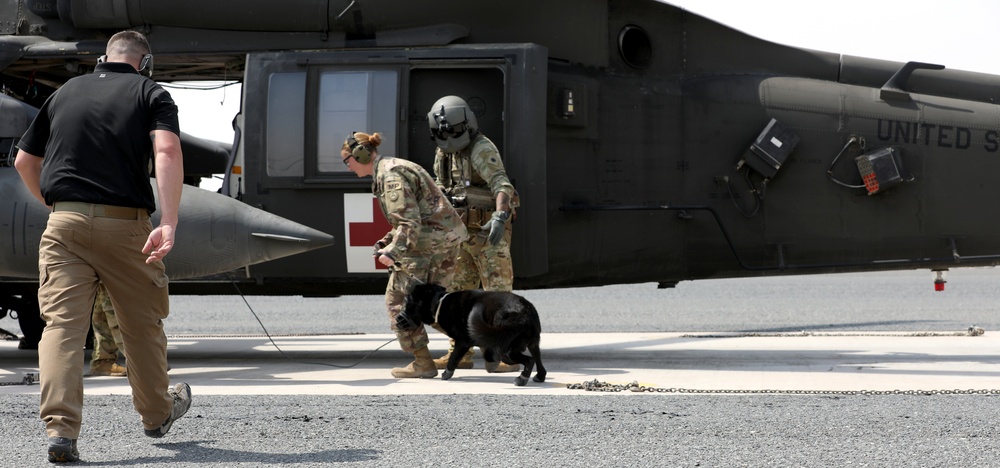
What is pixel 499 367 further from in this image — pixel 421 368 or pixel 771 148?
pixel 771 148

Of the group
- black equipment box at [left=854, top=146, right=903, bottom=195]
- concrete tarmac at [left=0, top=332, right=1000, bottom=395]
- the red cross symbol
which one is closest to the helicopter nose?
the red cross symbol

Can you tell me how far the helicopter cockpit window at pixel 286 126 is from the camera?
838cm

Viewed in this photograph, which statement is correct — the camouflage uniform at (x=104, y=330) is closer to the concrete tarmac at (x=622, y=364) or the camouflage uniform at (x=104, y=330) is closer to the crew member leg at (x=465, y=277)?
the concrete tarmac at (x=622, y=364)

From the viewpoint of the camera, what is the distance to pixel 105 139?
480cm

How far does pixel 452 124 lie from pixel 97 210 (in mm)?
3326

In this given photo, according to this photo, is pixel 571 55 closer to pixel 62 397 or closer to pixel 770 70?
pixel 770 70

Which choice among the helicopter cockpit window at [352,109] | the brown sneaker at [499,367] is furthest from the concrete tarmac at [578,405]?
the helicopter cockpit window at [352,109]

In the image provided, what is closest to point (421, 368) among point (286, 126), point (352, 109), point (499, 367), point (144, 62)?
point (499, 367)

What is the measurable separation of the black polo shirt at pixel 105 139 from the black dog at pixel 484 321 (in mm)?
2610

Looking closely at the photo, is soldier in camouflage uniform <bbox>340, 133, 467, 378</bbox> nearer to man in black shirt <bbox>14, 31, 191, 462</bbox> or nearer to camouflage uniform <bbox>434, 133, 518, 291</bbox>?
camouflage uniform <bbox>434, 133, 518, 291</bbox>

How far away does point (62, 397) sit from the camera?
4.49 m

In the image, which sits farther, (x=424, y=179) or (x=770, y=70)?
(x=770, y=70)

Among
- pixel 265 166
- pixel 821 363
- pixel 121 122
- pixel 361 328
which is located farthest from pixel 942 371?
pixel 361 328

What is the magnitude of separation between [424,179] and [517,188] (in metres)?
0.99
